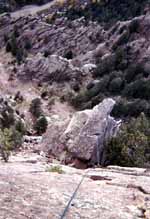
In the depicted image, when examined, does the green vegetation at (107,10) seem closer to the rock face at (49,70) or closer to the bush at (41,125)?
the rock face at (49,70)

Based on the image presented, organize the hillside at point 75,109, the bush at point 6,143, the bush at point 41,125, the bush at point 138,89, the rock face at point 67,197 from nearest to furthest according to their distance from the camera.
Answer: the rock face at point 67,197, the hillside at point 75,109, the bush at point 6,143, the bush at point 41,125, the bush at point 138,89

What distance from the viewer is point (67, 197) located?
8148mm

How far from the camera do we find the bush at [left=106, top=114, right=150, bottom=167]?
21812 millimetres

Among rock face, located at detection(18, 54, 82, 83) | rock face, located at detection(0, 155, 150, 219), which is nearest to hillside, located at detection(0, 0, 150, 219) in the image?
rock face, located at detection(0, 155, 150, 219)

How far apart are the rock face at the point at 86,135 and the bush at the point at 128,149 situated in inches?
17.1

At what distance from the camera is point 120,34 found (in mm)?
62156

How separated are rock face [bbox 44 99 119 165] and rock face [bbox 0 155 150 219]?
469 inches

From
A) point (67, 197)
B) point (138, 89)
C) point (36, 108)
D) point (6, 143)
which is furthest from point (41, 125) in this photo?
point (67, 197)

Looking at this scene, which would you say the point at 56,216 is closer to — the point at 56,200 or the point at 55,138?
the point at 56,200

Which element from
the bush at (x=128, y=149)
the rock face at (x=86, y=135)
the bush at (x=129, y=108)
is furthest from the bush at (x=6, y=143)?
the bush at (x=129, y=108)

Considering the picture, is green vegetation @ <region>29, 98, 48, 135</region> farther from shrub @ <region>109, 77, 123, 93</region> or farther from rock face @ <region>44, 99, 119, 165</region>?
rock face @ <region>44, 99, 119, 165</region>

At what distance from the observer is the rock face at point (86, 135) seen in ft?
71.5

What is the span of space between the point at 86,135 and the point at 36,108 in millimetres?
27472

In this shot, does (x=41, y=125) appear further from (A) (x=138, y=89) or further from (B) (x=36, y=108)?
(A) (x=138, y=89)
